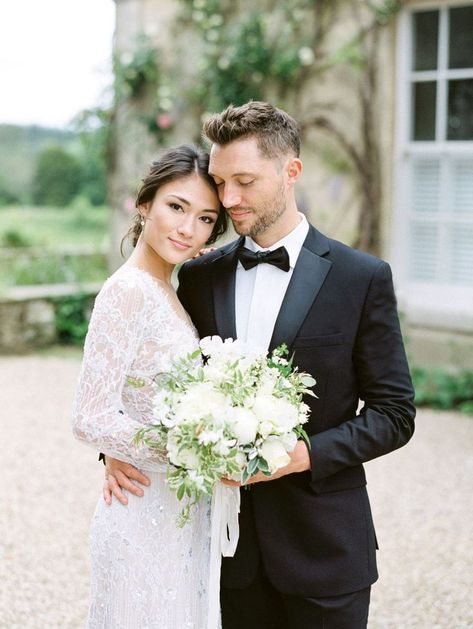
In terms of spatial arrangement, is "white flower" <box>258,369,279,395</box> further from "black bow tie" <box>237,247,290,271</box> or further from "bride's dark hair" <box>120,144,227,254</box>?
"bride's dark hair" <box>120,144,227,254</box>

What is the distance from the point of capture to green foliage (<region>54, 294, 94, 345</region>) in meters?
9.49

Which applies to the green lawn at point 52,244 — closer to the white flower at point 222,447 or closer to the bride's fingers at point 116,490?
the bride's fingers at point 116,490

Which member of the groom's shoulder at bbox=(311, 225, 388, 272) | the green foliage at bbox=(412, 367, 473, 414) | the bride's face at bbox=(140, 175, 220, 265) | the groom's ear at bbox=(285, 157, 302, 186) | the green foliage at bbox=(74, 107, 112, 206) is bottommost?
the green foliage at bbox=(412, 367, 473, 414)

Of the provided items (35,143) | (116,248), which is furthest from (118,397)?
(35,143)

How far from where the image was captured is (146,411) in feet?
7.73

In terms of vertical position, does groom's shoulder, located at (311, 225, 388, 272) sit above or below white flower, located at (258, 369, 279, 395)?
above

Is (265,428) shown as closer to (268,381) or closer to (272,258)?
(268,381)

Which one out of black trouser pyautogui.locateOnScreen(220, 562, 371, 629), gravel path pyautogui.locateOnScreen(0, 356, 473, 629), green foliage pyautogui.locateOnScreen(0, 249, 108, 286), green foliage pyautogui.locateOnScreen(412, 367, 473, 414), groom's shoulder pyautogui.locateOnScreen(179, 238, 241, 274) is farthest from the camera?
green foliage pyautogui.locateOnScreen(0, 249, 108, 286)

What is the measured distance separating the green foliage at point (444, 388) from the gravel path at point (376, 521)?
0.65 ft

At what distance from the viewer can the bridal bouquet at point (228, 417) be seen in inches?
75.2

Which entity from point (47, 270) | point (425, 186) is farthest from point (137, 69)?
point (425, 186)

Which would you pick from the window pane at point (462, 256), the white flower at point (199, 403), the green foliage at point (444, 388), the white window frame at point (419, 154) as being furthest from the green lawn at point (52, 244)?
the white flower at point (199, 403)

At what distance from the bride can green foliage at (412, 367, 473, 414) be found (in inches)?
187

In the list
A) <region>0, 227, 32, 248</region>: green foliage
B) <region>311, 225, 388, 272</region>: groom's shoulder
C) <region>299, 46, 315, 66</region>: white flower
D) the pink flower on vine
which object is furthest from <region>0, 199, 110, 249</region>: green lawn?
<region>311, 225, 388, 272</region>: groom's shoulder
